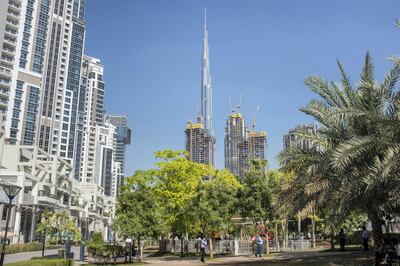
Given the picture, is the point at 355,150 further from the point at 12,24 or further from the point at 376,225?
the point at 12,24

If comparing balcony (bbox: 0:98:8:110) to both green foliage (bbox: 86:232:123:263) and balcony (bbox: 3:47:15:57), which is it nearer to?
balcony (bbox: 3:47:15:57)

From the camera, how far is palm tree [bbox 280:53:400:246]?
15477 millimetres

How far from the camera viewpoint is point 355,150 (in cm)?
1552

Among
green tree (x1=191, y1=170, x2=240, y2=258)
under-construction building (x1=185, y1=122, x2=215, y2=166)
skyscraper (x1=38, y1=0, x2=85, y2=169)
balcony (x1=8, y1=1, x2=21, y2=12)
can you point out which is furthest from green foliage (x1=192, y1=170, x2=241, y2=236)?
under-construction building (x1=185, y1=122, x2=215, y2=166)

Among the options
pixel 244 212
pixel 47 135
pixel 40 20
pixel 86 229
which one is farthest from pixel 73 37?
pixel 244 212

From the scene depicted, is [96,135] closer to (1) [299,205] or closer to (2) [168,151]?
(2) [168,151]

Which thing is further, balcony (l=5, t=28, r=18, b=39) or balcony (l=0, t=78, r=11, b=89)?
balcony (l=5, t=28, r=18, b=39)

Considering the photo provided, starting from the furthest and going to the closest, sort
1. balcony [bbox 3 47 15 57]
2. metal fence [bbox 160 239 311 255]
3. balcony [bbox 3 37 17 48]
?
1. balcony [bbox 3 47 15 57]
2. balcony [bbox 3 37 17 48]
3. metal fence [bbox 160 239 311 255]

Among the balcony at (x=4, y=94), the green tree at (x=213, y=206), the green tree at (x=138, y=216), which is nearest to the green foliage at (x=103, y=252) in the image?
the green tree at (x=138, y=216)

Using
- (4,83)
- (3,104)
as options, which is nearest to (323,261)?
(3,104)

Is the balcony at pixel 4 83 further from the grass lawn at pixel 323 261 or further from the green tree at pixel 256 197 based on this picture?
the grass lawn at pixel 323 261

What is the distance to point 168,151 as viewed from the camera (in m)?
41.7

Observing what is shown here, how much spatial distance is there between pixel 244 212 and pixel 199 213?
411cm

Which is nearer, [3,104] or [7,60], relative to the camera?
[3,104]
